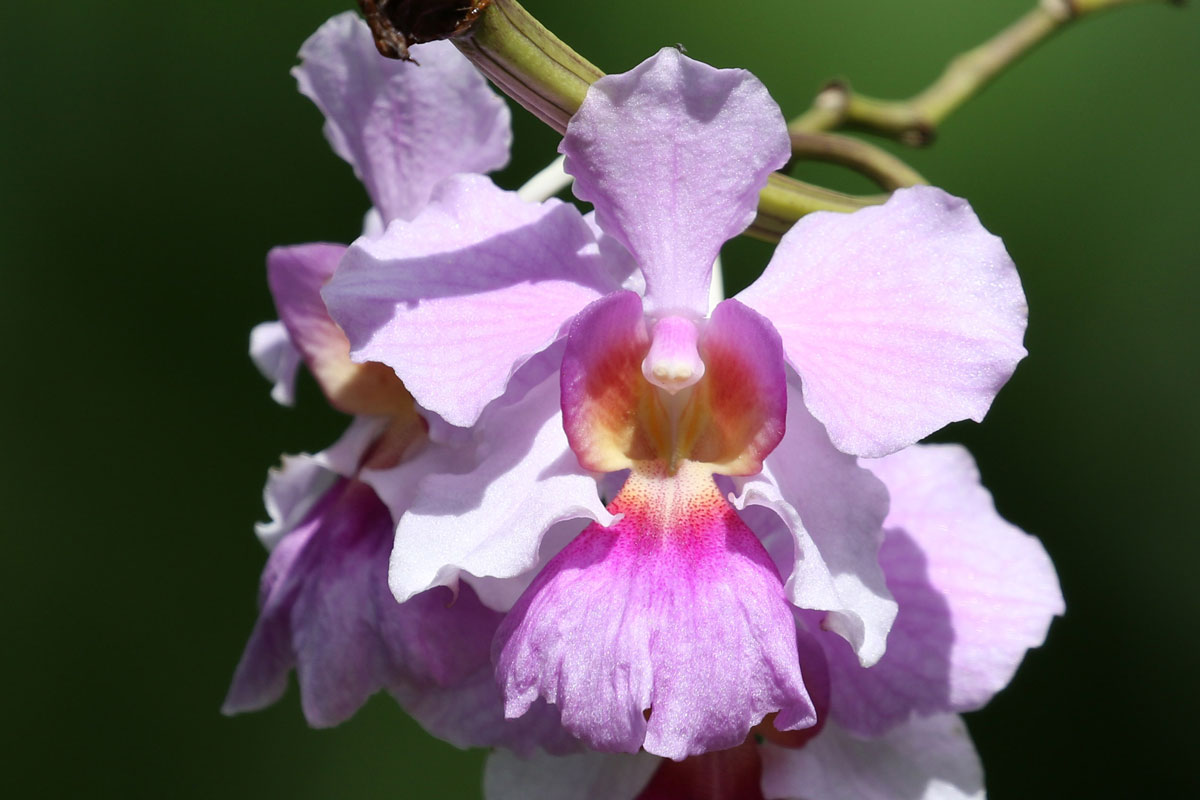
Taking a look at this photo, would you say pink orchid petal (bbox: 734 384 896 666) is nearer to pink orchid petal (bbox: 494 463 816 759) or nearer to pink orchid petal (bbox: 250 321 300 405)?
pink orchid petal (bbox: 494 463 816 759)

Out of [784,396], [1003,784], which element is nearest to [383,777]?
[1003,784]

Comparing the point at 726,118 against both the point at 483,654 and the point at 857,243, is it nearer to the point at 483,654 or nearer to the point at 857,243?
the point at 857,243

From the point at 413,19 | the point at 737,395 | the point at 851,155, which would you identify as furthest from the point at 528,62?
the point at 851,155

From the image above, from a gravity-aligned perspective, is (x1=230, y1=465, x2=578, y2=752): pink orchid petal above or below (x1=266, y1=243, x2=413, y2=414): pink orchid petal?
below

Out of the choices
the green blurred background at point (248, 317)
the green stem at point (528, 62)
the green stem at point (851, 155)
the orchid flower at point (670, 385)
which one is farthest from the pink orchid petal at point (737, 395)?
the green blurred background at point (248, 317)

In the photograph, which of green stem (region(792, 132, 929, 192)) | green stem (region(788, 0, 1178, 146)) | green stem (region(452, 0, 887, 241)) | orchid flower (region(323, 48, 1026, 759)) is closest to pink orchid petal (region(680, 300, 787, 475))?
orchid flower (region(323, 48, 1026, 759))
